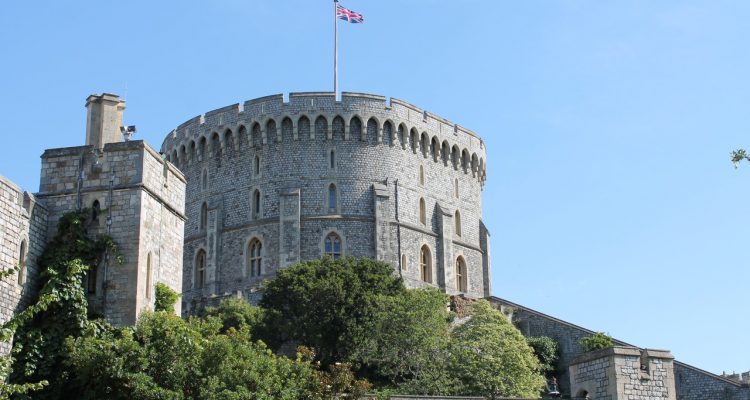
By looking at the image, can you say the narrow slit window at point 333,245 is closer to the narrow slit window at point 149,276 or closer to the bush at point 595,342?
the bush at point 595,342

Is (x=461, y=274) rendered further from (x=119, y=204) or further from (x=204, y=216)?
(x=119, y=204)

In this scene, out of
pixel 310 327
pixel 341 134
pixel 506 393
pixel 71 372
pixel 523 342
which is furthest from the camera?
pixel 341 134

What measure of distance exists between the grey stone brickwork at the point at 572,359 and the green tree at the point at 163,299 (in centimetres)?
→ 1892

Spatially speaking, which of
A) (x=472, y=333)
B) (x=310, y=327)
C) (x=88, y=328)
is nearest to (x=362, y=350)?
(x=310, y=327)

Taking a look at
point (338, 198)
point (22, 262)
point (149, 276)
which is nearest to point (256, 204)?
point (338, 198)

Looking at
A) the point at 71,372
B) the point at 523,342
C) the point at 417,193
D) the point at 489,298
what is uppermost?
the point at 417,193

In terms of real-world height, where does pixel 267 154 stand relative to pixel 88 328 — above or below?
above

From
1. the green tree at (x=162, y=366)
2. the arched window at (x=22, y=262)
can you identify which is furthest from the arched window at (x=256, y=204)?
the arched window at (x=22, y=262)

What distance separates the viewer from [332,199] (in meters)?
58.6

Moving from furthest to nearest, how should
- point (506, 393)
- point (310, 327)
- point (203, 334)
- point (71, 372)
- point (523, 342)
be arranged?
point (523, 342), point (310, 327), point (506, 393), point (203, 334), point (71, 372)

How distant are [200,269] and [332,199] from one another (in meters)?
8.60

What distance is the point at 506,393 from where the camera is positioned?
4109cm

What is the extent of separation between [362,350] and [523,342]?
8112mm

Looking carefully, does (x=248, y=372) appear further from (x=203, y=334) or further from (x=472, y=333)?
(x=472, y=333)
